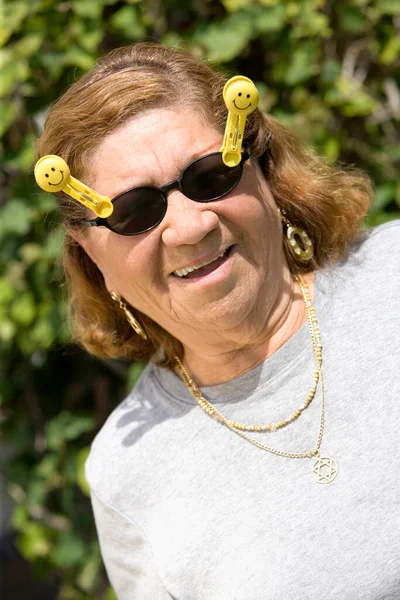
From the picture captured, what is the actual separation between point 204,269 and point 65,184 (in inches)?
13.1

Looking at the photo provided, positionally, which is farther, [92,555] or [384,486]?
[92,555]

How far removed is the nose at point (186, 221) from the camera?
146cm

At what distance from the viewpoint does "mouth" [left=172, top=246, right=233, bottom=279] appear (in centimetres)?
152

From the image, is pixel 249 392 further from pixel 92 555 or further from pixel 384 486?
pixel 92 555

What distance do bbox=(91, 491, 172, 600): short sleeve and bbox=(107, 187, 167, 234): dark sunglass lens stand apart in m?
0.69

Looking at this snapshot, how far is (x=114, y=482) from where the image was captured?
Result: 1724 mm

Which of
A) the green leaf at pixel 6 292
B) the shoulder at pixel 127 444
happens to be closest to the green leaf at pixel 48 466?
the green leaf at pixel 6 292

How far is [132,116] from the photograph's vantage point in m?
1.48

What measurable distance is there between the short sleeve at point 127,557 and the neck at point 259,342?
1.28ft

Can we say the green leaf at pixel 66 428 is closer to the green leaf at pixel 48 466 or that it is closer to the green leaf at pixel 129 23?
the green leaf at pixel 48 466

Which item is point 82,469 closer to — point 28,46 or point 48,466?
point 48,466

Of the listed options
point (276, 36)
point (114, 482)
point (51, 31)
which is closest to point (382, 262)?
point (114, 482)

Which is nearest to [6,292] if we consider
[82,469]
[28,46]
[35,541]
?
[82,469]

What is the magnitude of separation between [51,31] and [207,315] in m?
1.42
